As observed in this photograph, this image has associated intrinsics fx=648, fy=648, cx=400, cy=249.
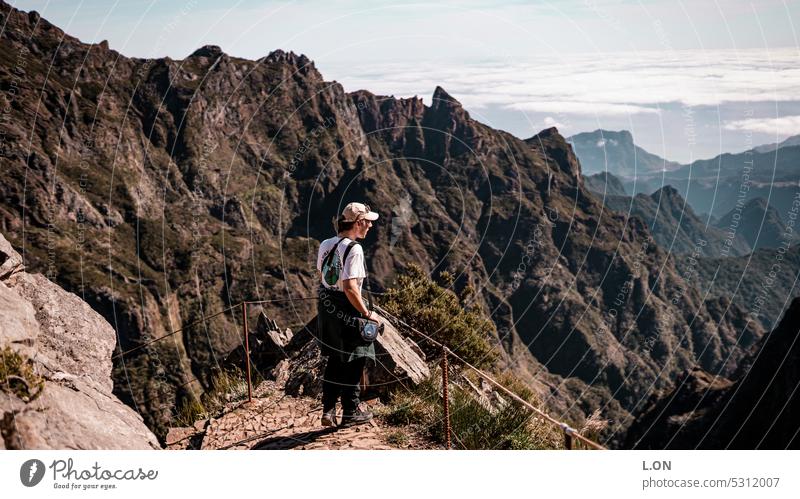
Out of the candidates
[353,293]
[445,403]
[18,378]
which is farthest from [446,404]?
[18,378]

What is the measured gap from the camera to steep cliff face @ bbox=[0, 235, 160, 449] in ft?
21.2

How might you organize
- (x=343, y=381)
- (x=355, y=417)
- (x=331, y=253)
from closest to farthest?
1. (x=331, y=253)
2. (x=343, y=381)
3. (x=355, y=417)

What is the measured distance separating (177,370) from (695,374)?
10142 centimetres

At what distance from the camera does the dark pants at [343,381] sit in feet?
27.7

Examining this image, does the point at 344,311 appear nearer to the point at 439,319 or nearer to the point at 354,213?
the point at 354,213

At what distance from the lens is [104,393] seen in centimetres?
891

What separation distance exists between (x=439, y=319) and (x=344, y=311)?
28.4 ft

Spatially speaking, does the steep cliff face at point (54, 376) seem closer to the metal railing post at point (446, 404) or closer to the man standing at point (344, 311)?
the man standing at point (344, 311)

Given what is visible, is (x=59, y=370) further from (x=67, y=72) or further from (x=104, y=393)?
(x=67, y=72)

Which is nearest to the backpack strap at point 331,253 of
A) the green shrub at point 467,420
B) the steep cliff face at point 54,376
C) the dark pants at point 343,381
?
the dark pants at point 343,381

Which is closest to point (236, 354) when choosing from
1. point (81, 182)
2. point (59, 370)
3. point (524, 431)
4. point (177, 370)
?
point (59, 370)

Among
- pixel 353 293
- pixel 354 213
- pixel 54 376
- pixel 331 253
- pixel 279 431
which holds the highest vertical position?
pixel 354 213

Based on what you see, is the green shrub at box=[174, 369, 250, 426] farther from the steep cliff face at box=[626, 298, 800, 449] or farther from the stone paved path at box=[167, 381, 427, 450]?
the steep cliff face at box=[626, 298, 800, 449]

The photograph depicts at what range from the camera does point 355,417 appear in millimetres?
8727
